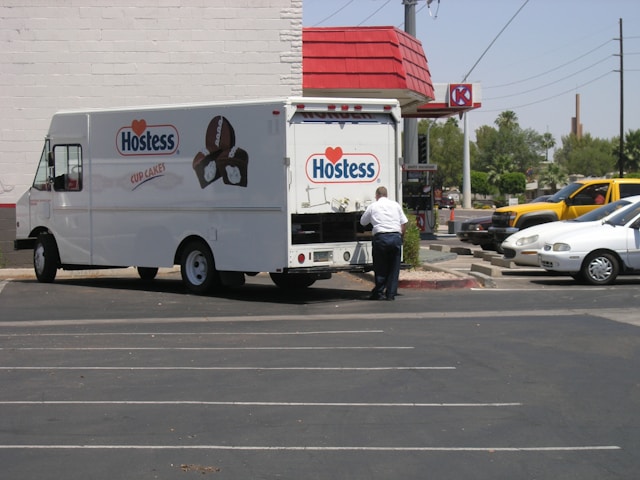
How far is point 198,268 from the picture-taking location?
52.6 ft

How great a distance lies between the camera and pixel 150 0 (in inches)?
834

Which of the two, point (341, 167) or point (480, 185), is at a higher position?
point (480, 185)

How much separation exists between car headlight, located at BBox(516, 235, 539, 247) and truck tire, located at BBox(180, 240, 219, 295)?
6654 mm

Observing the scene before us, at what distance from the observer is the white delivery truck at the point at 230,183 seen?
14.8 metres

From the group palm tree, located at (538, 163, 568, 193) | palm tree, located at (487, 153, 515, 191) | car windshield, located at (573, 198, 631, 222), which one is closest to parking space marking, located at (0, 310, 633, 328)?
car windshield, located at (573, 198, 631, 222)

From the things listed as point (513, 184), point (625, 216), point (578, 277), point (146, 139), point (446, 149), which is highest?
point (446, 149)

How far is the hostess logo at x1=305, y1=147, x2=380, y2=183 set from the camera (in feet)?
49.1

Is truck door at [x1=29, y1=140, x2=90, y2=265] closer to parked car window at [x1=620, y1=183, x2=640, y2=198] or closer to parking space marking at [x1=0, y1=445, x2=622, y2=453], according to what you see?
parking space marking at [x1=0, y1=445, x2=622, y2=453]

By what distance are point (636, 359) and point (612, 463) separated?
3.97m

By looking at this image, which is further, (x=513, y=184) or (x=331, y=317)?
(x=513, y=184)

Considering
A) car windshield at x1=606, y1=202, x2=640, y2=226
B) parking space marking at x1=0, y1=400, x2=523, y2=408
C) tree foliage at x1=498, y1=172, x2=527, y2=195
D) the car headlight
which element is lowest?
parking space marking at x1=0, y1=400, x2=523, y2=408

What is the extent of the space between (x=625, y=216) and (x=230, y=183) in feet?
24.6

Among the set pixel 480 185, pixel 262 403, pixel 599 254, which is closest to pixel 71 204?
pixel 599 254

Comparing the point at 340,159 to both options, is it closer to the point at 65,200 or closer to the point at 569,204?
the point at 65,200
